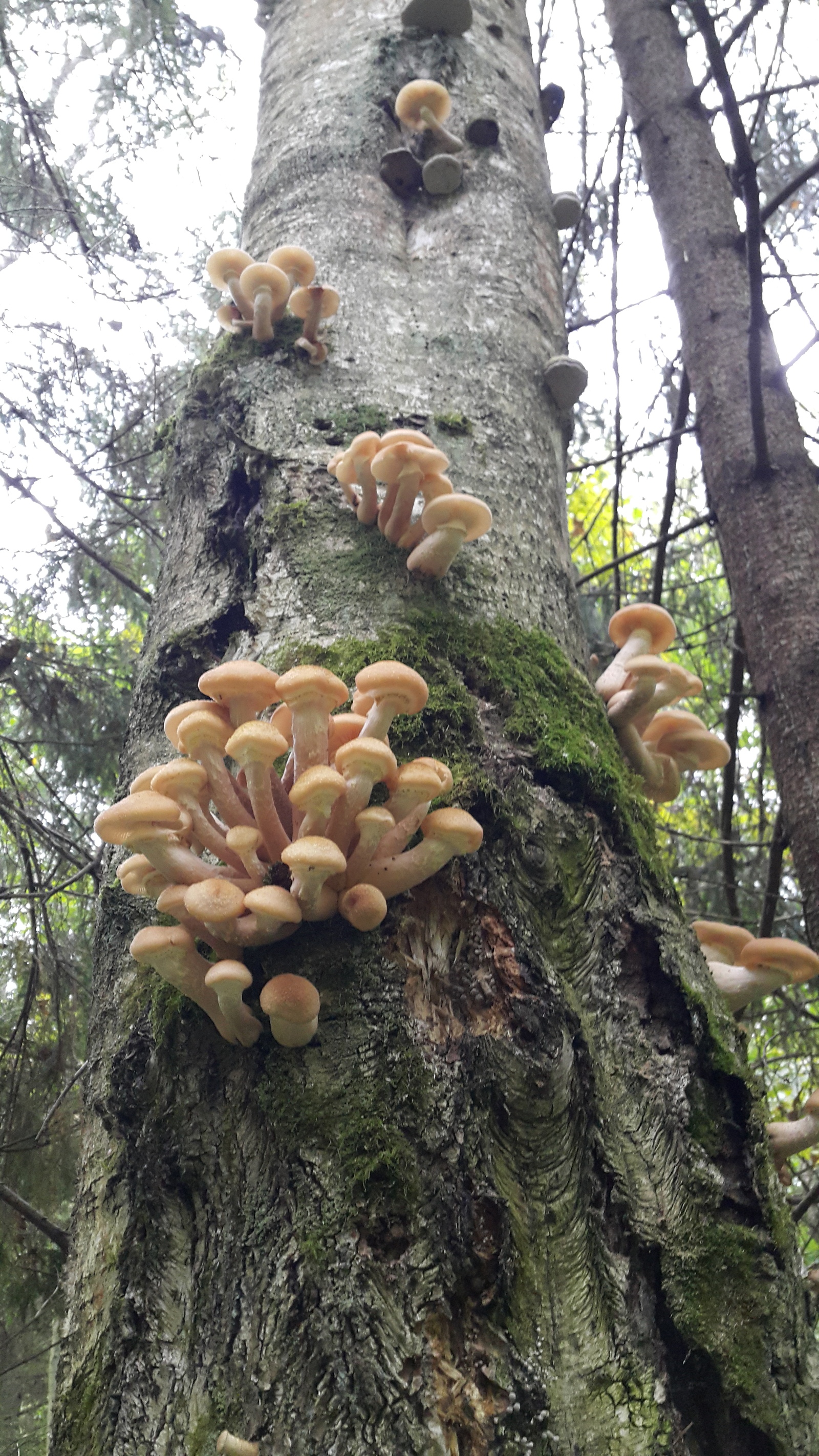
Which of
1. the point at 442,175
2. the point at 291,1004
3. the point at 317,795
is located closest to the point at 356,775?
the point at 317,795

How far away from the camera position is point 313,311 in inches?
84.7

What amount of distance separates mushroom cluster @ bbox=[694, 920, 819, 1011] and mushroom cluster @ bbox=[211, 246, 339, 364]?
1564 millimetres

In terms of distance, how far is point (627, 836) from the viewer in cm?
165

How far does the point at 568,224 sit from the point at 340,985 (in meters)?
3.07

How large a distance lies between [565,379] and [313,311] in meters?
0.63

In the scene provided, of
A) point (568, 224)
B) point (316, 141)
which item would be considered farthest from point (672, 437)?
point (316, 141)

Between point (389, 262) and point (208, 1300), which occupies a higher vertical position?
point (389, 262)

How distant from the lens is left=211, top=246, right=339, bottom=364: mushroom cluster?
2158 millimetres

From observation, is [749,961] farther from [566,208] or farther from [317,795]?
[566,208]

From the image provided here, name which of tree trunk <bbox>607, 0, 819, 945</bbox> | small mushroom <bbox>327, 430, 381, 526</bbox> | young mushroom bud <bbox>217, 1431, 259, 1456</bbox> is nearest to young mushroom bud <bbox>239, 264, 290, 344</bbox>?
small mushroom <bbox>327, 430, 381, 526</bbox>

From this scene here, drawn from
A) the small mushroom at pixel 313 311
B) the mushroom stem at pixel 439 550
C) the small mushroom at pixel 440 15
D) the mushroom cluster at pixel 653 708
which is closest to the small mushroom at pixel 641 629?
the mushroom cluster at pixel 653 708

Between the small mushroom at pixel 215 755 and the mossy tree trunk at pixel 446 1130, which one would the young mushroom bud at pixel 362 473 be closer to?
the mossy tree trunk at pixel 446 1130

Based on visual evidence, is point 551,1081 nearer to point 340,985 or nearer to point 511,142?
point 340,985

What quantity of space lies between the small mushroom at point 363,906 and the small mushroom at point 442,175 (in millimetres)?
2186
